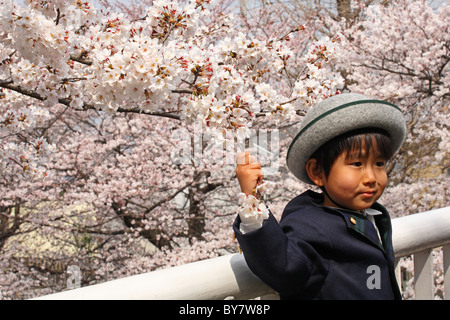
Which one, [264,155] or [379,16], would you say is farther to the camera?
[264,155]

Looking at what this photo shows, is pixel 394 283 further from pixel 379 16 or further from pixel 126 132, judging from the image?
pixel 379 16

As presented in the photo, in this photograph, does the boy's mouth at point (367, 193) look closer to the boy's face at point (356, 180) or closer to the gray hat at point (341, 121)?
the boy's face at point (356, 180)

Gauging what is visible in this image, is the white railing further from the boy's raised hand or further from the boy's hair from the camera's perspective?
the boy's hair

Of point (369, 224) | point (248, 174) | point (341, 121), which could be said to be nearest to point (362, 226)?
point (369, 224)

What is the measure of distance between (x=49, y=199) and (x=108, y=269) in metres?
1.16

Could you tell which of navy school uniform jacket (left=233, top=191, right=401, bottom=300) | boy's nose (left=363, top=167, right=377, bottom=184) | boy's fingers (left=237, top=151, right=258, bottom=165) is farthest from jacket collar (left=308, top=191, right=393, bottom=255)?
boy's fingers (left=237, top=151, right=258, bottom=165)

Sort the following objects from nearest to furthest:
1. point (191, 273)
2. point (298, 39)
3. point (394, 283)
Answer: point (191, 273) → point (394, 283) → point (298, 39)

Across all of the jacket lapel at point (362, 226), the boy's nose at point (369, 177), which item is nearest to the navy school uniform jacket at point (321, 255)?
the jacket lapel at point (362, 226)

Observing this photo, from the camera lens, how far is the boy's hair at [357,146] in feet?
4.19

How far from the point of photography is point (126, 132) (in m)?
5.90

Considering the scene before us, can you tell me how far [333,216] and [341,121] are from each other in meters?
0.27

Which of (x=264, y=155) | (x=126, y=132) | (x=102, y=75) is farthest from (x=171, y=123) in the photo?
(x=102, y=75)

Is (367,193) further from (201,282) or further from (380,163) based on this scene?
(201,282)

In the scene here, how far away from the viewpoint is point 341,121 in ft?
4.10
